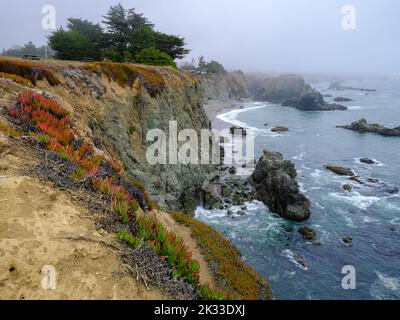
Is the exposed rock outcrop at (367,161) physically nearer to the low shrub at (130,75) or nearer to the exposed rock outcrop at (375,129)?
the exposed rock outcrop at (375,129)

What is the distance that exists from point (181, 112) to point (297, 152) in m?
28.8

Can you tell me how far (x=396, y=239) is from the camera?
86.7 feet

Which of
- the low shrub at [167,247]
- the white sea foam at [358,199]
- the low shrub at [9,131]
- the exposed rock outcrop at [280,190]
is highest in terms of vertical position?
the low shrub at [9,131]

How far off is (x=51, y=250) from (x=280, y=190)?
28.9 metres

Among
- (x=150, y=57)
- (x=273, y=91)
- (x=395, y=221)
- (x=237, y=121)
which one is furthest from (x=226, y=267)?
(x=273, y=91)

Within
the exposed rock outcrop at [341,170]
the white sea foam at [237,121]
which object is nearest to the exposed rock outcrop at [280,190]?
the exposed rock outcrop at [341,170]

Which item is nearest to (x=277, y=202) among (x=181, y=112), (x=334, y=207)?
(x=334, y=207)

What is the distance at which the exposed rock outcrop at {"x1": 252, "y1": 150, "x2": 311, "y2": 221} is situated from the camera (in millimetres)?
30156

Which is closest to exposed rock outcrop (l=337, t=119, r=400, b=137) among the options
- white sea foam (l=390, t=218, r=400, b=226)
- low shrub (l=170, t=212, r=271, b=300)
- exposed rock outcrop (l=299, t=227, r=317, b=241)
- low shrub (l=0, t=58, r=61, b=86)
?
white sea foam (l=390, t=218, r=400, b=226)

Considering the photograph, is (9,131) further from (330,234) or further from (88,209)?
(330,234)

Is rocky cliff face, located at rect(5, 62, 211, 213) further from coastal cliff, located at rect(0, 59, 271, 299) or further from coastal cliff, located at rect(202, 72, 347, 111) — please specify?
coastal cliff, located at rect(202, 72, 347, 111)

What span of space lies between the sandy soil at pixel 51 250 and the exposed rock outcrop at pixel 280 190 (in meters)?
26.8

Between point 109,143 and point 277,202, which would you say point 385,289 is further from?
point 109,143

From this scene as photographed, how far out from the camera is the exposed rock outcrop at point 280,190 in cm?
3016
